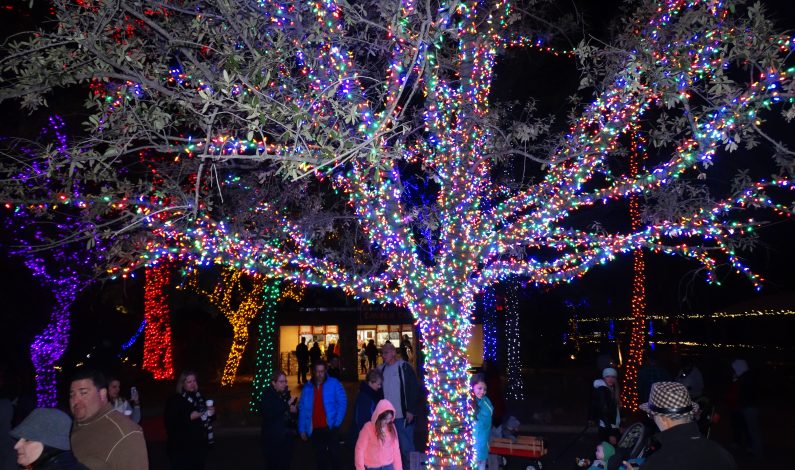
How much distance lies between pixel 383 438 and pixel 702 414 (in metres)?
4.80

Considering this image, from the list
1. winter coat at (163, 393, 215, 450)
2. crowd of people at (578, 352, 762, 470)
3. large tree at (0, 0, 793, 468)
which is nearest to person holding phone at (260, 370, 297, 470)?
winter coat at (163, 393, 215, 450)

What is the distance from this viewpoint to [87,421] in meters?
4.47

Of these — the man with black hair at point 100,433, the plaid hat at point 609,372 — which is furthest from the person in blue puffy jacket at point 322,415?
the man with black hair at point 100,433

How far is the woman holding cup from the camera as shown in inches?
309

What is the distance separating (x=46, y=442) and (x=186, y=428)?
4.42 m

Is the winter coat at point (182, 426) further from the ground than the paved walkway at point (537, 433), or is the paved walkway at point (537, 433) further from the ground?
the winter coat at point (182, 426)

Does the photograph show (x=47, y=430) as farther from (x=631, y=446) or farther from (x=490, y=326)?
(x=490, y=326)

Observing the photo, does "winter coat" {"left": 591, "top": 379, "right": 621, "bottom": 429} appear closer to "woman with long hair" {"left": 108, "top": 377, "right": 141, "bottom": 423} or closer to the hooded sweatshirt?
the hooded sweatshirt

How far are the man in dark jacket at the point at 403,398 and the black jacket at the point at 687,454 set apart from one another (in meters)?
5.85

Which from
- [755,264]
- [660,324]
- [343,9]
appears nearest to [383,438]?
[343,9]

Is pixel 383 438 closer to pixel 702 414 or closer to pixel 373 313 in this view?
pixel 702 414

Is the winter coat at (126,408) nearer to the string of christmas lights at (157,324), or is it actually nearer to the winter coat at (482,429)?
the winter coat at (482,429)

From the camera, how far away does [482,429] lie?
8266 millimetres

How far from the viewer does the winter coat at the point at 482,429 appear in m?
8.25
